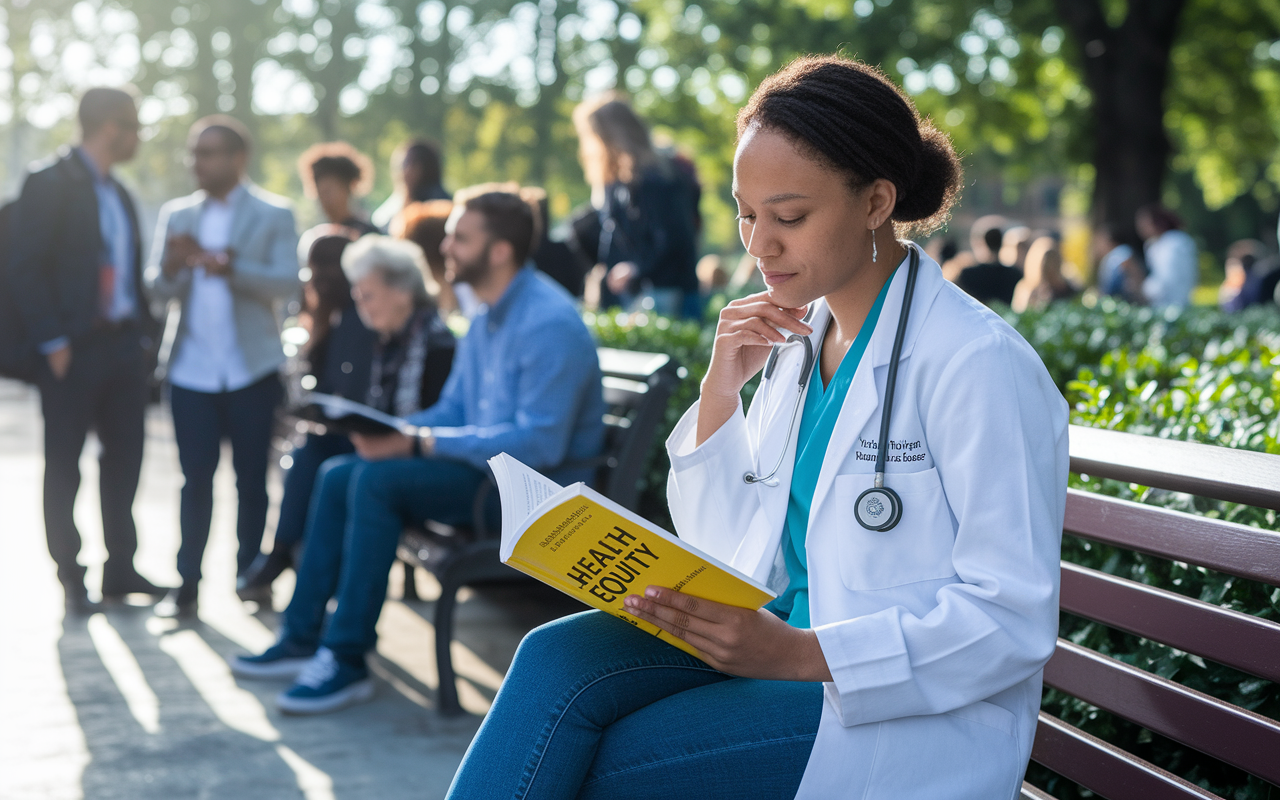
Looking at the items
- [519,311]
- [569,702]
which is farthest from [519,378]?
[569,702]

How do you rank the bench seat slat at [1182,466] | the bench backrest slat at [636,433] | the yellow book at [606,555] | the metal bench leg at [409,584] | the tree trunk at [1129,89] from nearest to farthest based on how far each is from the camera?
the yellow book at [606,555] < the bench seat slat at [1182,466] < the bench backrest slat at [636,433] < the metal bench leg at [409,584] < the tree trunk at [1129,89]

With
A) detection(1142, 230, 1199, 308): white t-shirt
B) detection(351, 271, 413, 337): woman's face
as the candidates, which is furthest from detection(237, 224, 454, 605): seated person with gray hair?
detection(1142, 230, 1199, 308): white t-shirt

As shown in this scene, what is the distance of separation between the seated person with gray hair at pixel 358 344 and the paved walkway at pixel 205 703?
449mm

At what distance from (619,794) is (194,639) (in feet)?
12.2

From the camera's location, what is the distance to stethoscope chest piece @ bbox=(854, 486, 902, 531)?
1.85 meters

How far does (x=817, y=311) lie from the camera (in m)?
2.33

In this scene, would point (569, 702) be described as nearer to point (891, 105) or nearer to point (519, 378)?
point (891, 105)

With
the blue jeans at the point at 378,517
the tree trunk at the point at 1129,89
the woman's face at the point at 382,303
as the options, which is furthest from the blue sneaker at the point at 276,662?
the tree trunk at the point at 1129,89

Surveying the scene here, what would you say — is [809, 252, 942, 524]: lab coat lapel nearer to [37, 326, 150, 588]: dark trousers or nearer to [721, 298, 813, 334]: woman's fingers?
[721, 298, 813, 334]: woman's fingers

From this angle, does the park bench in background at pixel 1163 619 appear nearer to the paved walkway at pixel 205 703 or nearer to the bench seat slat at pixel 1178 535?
the bench seat slat at pixel 1178 535

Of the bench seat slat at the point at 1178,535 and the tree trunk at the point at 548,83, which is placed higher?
the tree trunk at the point at 548,83

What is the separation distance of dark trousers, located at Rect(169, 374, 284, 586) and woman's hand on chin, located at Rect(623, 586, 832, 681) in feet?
14.5

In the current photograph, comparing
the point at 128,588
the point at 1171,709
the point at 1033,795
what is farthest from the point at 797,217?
the point at 128,588

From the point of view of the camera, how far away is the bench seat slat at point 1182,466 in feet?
6.62
